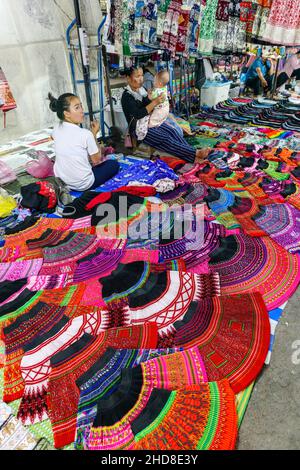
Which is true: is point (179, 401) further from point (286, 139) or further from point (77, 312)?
point (286, 139)

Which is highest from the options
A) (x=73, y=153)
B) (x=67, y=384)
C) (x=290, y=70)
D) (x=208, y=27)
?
(x=208, y=27)

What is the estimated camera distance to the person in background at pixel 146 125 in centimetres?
369

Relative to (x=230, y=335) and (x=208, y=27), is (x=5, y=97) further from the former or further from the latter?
(x=230, y=335)

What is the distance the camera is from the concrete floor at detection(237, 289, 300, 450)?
4.26 ft

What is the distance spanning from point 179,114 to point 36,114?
108 inches

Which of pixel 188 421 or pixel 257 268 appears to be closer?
pixel 188 421

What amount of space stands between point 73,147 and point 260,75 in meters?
5.25

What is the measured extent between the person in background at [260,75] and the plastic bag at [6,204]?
583 cm

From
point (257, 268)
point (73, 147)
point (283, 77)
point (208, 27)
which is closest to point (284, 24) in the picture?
point (208, 27)

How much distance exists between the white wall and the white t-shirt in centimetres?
112

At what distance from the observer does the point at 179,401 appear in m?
1.30

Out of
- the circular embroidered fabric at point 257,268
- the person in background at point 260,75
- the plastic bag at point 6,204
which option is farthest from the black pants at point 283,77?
the plastic bag at point 6,204

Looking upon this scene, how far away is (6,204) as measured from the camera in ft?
9.45

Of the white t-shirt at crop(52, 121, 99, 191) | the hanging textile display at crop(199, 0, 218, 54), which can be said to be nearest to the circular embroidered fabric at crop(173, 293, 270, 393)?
the white t-shirt at crop(52, 121, 99, 191)
